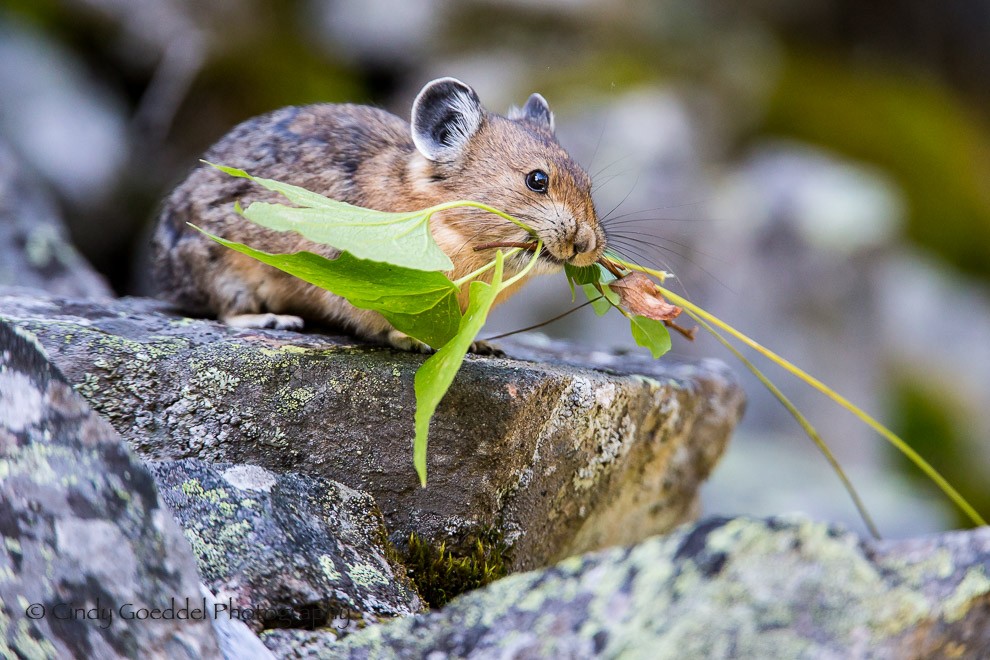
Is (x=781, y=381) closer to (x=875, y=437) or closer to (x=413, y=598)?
(x=875, y=437)

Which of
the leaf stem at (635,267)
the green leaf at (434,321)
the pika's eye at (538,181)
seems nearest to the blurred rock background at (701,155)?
the pika's eye at (538,181)

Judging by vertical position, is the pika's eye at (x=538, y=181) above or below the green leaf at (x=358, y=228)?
above

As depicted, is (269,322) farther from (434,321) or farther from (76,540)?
(76,540)

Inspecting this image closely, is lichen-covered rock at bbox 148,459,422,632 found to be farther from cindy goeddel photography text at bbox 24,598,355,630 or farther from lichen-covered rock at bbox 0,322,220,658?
lichen-covered rock at bbox 0,322,220,658

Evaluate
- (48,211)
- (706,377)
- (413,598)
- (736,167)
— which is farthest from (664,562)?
(736,167)

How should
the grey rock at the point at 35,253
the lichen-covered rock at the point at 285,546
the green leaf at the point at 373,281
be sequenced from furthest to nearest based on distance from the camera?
the grey rock at the point at 35,253, the green leaf at the point at 373,281, the lichen-covered rock at the point at 285,546

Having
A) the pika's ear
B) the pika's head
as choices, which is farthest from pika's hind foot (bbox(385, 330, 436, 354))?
the pika's ear

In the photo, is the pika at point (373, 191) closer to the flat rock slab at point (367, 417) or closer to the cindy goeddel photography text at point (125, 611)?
the flat rock slab at point (367, 417)
